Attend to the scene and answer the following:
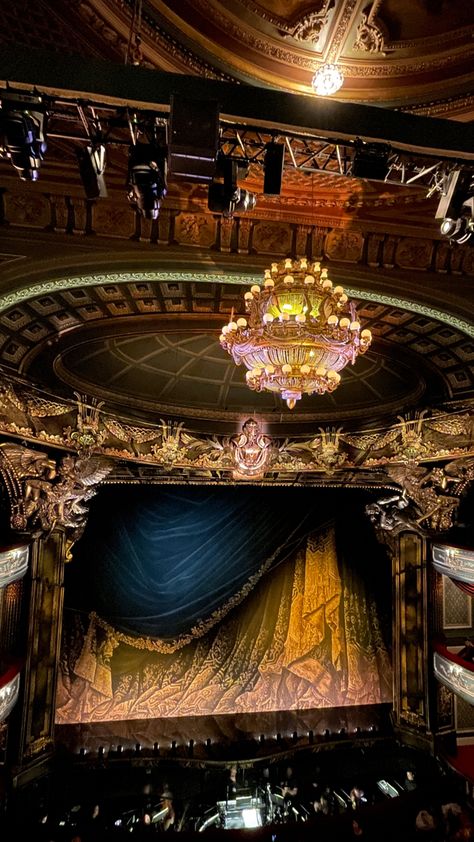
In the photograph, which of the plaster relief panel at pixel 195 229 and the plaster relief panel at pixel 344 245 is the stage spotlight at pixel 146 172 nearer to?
the plaster relief panel at pixel 195 229

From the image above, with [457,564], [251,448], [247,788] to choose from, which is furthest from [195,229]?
[247,788]

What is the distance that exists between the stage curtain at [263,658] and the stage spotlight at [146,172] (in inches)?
342

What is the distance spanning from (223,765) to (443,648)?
4.20 m

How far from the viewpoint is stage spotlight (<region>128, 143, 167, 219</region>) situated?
3.01 meters

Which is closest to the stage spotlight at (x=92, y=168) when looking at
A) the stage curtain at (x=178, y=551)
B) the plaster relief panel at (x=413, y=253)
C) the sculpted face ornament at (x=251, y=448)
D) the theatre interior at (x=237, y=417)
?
the theatre interior at (x=237, y=417)

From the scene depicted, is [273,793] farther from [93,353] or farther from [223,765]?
[93,353]

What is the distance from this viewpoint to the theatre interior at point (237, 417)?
121 inches

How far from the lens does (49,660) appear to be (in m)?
8.20

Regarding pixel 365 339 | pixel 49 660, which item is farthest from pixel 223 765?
pixel 365 339

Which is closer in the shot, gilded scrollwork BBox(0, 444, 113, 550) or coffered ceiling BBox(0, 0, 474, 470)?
coffered ceiling BBox(0, 0, 474, 470)

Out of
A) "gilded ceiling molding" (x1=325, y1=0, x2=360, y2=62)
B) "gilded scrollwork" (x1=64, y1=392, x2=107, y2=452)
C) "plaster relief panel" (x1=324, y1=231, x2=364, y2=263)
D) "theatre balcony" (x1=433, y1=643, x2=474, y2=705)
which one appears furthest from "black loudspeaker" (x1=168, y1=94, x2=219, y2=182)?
"theatre balcony" (x1=433, y1=643, x2=474, y2=705)

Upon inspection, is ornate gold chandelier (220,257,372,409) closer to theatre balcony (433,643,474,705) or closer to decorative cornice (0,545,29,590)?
decorative cornice (0,545,29,590)

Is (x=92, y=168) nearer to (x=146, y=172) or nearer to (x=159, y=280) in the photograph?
(x=146, y=172)

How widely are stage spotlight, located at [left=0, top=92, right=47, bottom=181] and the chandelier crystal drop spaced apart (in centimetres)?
206
